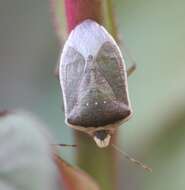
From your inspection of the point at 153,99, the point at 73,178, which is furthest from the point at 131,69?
the point at 73,178

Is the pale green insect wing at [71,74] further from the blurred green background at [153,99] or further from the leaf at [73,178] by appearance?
the leaf at [73,178]

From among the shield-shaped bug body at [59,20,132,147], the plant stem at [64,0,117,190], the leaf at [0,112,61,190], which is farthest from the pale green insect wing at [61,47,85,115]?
the leaf at [0,112,61,190]

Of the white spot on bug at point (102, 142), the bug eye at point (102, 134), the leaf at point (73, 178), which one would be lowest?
the bug eye at point (102, 134)

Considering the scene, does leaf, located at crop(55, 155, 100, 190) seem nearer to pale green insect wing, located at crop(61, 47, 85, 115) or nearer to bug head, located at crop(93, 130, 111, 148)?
bug head, located at crop(93, 130, 111, 148)

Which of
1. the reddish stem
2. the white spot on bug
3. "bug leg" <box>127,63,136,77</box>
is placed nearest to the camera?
the reddish stem

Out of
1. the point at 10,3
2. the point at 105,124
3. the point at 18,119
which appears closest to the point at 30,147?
the point at 18,119

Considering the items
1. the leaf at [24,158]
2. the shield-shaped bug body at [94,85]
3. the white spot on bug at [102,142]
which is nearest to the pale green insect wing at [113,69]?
the shield-shaped bug body at [94,85]
